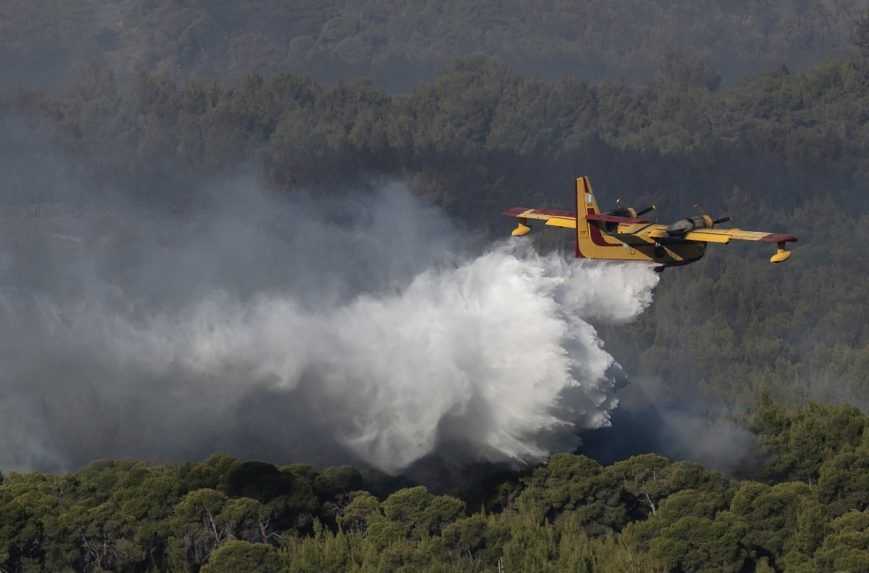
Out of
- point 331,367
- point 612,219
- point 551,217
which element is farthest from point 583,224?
point 331,367

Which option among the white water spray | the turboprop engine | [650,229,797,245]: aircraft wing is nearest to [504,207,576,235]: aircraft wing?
the white water spray

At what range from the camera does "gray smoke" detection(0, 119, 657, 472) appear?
8081cm

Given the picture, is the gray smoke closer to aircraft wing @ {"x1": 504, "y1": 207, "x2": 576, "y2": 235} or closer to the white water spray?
the white water spray

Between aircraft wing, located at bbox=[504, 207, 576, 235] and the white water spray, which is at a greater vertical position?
aircraft wing, located at bbox=[504, 207, 576, 235]

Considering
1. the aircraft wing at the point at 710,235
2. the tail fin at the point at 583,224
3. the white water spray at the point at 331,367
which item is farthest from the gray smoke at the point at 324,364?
the aircraft wing at the point at 710,235

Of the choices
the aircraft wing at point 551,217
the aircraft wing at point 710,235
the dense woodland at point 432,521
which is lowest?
the dense woodland at point 432,521

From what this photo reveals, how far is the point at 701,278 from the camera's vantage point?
602 ft

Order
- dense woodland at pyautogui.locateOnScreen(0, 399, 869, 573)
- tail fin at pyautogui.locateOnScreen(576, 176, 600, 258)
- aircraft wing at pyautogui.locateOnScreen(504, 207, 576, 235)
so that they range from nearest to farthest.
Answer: dense woodland at pyautogui.locateOnScreen(0, 399, 869, 573)
tail fin at pyautogui.locateOnScreen(576, 176, 600, 258)
aircraft wing at pyautogui.locateOnScreen(504, 207, 576, 235)

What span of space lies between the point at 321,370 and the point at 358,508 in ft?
24.0

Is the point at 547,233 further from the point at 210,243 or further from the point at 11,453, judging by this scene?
the point at 11,453

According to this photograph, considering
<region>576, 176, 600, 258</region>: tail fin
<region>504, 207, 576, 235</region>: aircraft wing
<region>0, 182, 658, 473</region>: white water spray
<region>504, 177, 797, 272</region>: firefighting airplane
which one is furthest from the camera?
<region>0, 182, 658, 473</region>: white water spray

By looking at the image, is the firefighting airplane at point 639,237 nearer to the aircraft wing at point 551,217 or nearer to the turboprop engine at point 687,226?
the turboprop engine at point 687,226

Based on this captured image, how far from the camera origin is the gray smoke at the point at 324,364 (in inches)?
3182

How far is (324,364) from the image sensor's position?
8488cm
